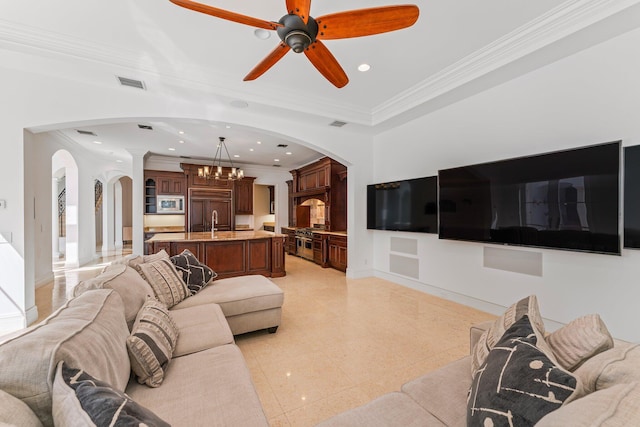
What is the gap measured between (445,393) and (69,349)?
1.62m

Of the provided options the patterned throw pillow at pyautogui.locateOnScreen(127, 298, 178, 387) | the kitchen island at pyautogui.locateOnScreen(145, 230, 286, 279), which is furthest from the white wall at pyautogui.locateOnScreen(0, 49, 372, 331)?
the patterned throw pillow at pyautogui.locateOnScreen(127, 298, 178, 387)

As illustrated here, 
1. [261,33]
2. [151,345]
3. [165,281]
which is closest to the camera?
[151,345]

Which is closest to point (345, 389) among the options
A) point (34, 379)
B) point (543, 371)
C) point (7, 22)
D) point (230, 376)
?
point (230, 376)

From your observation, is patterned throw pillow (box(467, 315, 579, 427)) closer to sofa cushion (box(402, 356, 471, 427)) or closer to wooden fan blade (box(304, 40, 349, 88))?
sofa cushion (box(402, 356, 471, 427))

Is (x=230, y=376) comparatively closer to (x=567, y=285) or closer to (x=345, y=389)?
(x=345, y=389)

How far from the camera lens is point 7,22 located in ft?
8.73

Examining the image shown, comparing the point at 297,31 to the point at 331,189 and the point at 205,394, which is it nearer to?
the point at 205,394

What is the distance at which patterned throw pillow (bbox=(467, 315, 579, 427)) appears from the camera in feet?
2.73

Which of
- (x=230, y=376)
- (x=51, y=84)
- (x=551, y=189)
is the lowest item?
(x=230, y=376)

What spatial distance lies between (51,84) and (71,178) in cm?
467

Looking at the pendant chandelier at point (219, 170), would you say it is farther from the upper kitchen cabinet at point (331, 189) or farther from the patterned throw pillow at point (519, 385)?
the patterned throw pillow at point (519, 385)

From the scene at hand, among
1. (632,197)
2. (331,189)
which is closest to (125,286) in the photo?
(632,197)

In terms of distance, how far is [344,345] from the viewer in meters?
2.81

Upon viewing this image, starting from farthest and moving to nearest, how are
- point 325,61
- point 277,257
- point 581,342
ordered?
point 277,257
point 325,61
point 581,342
